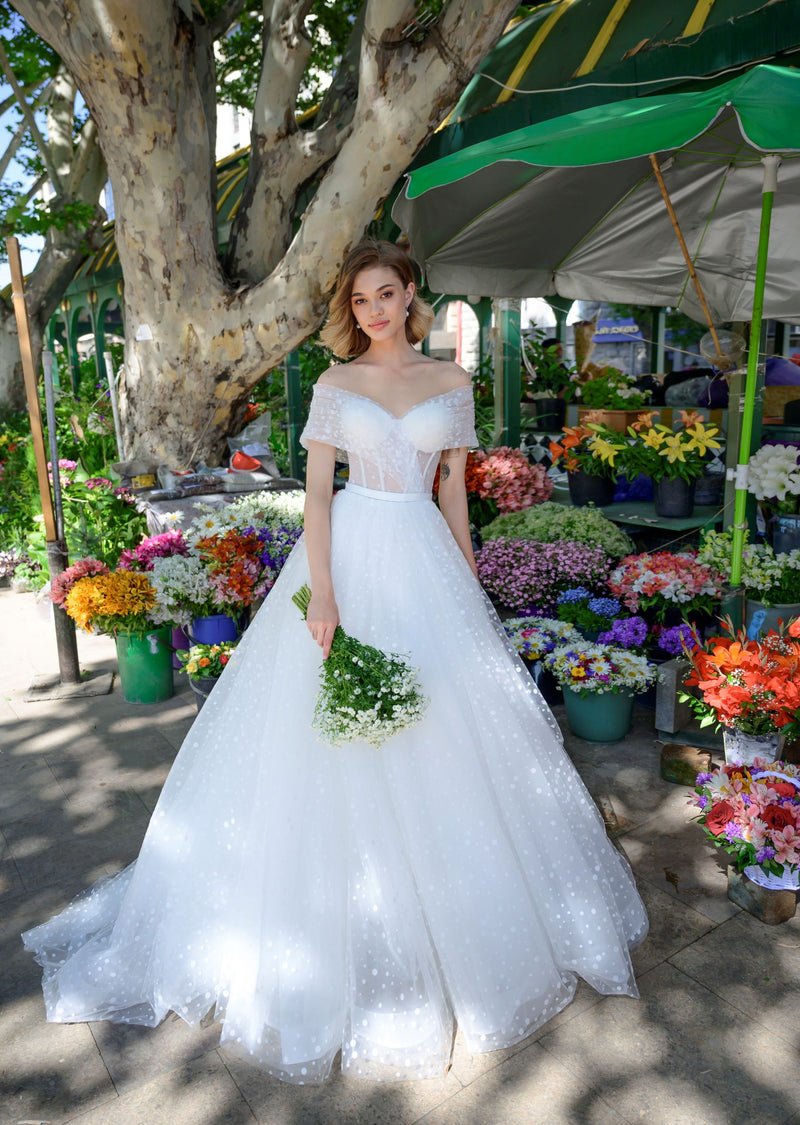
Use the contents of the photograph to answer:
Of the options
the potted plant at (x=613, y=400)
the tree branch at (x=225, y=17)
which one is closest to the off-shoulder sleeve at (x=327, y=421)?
the potted plant at (x=613, y=400)

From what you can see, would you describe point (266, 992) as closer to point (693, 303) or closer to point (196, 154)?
point (693, 303)

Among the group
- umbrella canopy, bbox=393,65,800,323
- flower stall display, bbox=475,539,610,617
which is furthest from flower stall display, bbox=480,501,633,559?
umbrella canopy, bbox=393,65,800,323

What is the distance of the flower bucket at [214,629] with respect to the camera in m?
4.94

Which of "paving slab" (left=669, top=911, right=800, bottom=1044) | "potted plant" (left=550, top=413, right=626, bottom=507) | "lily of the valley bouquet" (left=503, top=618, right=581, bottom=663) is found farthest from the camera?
"potted plant" (left=550, top=413, right=626, bottom=507)

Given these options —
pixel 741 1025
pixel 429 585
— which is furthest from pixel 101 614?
pixel 741 1025

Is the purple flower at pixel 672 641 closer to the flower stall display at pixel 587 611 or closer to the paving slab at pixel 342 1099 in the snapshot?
the flower stall display at pixel 587 611

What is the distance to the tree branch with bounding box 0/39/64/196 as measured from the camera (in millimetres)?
9852

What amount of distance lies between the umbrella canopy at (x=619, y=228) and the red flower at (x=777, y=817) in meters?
2.77

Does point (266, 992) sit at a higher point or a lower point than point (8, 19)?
lower

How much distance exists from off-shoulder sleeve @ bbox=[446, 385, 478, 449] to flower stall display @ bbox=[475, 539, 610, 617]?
7.33ft

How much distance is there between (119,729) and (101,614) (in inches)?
27.6

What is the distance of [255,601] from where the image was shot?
201 inches

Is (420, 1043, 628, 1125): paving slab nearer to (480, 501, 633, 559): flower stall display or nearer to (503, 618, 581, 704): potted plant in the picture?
(503, 618, 581, 704): potted plant

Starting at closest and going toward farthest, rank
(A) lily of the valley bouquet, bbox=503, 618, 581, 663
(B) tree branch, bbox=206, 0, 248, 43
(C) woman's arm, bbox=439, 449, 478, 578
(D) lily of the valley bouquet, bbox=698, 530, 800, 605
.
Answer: (C) woman's arm, bbox=439, 449, 478, 578 < (D) lily of the valley bouquet, bbox=698, 530, 800, 605 < (A) lily of the valley bouquet, bbox=503, 618, 581, 663 < (B) tree branch, bbox=206, 0, 248, 43
